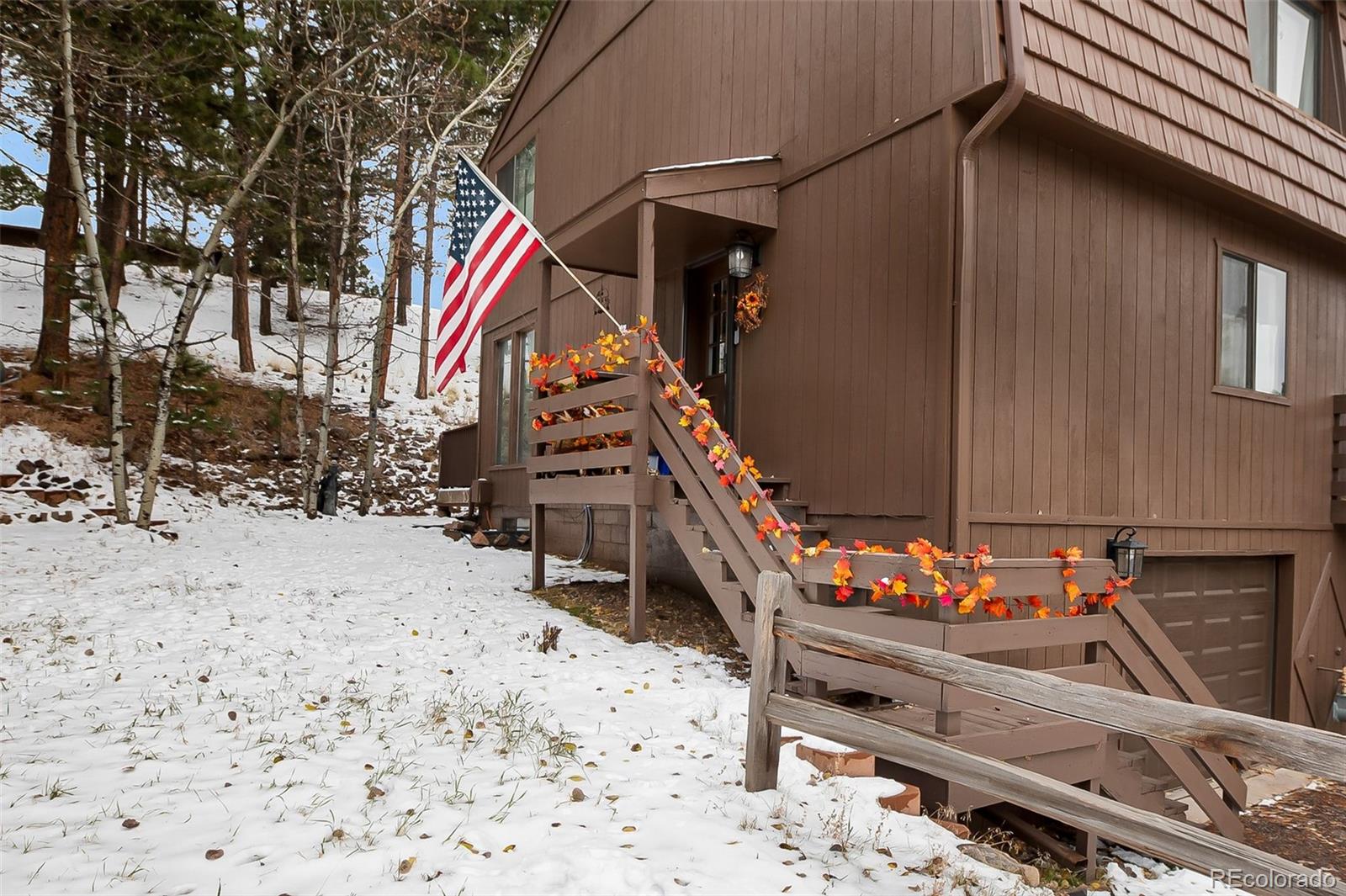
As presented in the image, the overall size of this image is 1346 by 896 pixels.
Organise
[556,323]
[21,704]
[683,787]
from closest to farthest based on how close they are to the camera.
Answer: [683,787] → [21,704] → [556,323]

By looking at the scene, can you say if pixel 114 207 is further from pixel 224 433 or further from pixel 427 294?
pixel 427 294

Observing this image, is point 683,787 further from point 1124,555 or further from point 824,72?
point 824,72

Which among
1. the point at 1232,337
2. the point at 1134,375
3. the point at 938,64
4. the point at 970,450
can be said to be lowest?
the point at 970,450

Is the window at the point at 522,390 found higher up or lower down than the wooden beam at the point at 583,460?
higher up

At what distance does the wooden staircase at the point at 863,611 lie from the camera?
13.4 ft

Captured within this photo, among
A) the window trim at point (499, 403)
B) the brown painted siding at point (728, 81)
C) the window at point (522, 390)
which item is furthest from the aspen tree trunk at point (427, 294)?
the brown painted siding at point (728, 81)

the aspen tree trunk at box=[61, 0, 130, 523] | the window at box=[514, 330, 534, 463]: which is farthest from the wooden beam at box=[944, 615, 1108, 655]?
the aspen tree trunk at box=[61, 0, 130, 523]

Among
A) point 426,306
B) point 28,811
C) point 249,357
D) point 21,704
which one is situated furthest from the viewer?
point 426,306

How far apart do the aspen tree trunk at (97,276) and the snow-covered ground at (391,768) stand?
3335 mm

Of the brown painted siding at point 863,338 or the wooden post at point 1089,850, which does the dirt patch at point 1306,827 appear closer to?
the wooden post at point 1089,850

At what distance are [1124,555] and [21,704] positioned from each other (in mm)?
6936

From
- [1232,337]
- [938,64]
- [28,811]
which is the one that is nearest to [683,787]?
[28,811]

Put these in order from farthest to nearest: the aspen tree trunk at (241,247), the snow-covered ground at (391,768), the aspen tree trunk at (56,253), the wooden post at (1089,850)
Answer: the aspen tree trunk at (56,253), the aspen tree trunk at (241,247), the wooden post at (1089,850), the snow-covered ground at (391,768)

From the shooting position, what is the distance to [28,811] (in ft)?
9.84
